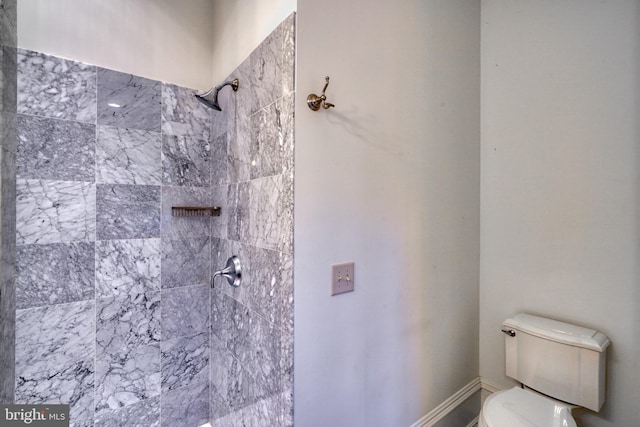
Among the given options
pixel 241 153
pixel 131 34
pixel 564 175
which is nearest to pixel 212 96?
pixel 241 153

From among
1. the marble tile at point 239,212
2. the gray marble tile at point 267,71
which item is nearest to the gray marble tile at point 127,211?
the marble tile at point 239,212

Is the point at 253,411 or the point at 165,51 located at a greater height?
the point at 165,51

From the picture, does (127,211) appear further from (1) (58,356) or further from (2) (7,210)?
(1) (58,356)

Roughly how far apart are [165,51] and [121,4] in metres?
0.26

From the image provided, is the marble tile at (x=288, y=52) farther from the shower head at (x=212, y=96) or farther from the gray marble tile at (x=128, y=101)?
the gray marble tile at (x=128, y=101)

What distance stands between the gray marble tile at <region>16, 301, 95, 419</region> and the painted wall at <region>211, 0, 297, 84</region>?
146cm

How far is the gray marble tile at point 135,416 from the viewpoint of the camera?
1340mm

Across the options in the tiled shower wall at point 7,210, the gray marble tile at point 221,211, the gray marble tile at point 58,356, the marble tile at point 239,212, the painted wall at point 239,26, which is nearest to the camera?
the tiled shower wall at point 7,210

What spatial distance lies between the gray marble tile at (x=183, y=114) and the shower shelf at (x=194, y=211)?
0.44 metres

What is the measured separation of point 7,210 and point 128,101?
29.6 inches

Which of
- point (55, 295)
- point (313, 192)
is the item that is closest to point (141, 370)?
point (55, 295)

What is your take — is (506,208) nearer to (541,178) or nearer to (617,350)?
(541,178)

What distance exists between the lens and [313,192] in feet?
3.21

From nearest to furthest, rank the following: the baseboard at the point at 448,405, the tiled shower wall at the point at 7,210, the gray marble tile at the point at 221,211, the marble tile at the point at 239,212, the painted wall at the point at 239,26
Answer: the tiled shower wall at the point at 7,210 < the painted wall at the point at 239,26 < the marble tile at the point at 239,212 < the baseboard at the point at 448,405 < the gray marble tile at the point at 221,211
